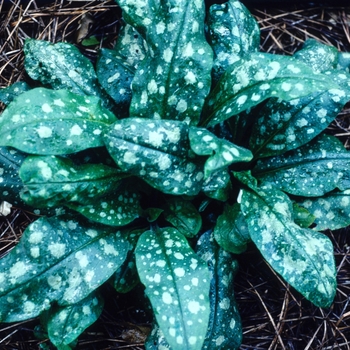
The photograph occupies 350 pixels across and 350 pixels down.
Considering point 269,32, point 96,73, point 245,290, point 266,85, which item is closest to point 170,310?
point 245,290

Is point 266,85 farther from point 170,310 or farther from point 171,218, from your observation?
→ point 170,310

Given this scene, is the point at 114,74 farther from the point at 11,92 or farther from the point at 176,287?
the point at 176,287

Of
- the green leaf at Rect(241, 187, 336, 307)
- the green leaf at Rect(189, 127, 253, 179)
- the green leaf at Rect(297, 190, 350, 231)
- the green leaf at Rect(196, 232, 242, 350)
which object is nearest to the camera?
the green leaf at Rect(189, 127, 253, 179)

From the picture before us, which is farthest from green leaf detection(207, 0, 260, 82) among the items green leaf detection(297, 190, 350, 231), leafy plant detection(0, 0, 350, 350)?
green leaf detection(297, 190, 350, 231)

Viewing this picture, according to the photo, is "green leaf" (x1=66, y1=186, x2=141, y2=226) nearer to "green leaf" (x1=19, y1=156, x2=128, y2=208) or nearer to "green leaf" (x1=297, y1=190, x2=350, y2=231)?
"green leaf" (x1=19, y1=156, x2=128, y2=208)

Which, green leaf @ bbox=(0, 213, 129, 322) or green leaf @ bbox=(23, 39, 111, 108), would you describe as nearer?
green leaf @ bbox=(0, 213, 129, 322)

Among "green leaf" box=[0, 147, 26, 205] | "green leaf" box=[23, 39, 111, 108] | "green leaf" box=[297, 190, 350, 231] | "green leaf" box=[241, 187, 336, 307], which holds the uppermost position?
"green leaf" box=[23, 39, 111, 108]

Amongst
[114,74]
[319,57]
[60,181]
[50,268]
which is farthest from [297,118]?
[50,268]
